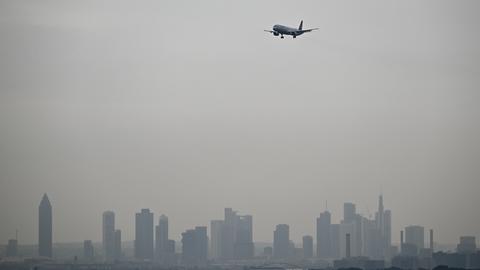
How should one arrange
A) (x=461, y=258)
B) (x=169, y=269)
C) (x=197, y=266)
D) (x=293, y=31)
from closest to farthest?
(x=293, y=31)
(x=461, y=258)
(x=169, y=269)
(x=197, y=266)

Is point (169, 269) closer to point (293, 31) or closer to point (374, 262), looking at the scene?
point (374, 262)

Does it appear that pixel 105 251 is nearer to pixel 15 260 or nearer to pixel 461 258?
pixel 15 260

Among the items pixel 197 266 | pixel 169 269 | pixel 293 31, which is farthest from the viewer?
pixel 197 266

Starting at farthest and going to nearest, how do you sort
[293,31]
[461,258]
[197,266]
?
[197,266], [461,258], [293,31]

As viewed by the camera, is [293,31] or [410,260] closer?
[293,31]

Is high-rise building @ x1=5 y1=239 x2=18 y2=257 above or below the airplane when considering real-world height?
below

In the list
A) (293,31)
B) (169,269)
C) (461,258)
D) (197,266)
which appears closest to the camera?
(293,31)

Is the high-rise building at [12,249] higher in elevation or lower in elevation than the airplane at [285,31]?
lower

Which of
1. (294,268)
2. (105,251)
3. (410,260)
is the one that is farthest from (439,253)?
(105,251)

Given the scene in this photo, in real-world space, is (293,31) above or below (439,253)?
above

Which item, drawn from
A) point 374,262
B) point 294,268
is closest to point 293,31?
point 374,262
